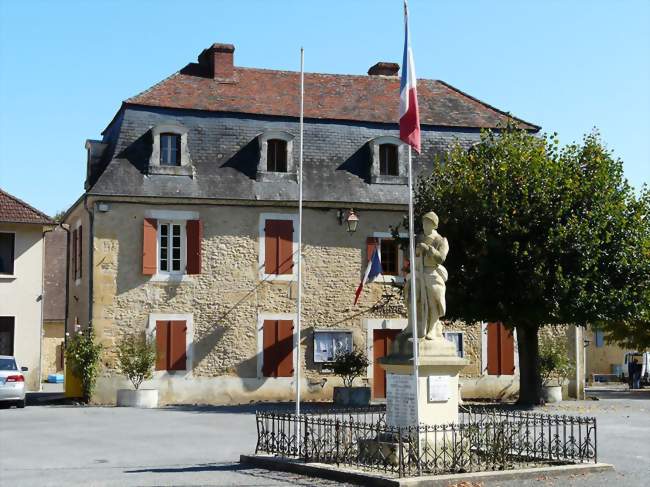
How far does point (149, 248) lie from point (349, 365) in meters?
5.99

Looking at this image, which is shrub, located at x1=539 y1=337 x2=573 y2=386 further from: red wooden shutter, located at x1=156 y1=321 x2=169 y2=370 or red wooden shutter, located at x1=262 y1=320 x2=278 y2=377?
red wooden shutter, located at x1=156 y1=321 x2=169 y2=370

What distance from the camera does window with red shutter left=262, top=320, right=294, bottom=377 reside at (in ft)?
89.4

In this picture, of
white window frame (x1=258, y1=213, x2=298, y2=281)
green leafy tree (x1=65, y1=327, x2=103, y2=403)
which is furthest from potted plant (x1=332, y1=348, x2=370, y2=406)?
green leafy tree (x1=65, y1=327, x2=103, y2=403)

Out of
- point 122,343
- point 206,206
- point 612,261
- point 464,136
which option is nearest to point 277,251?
point 206,206

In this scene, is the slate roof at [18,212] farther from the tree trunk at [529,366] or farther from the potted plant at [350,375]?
the tree trunk at [529,366]

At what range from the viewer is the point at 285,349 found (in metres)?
27.4

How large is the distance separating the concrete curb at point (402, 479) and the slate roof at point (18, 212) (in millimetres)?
18306

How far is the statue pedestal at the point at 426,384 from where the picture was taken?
517 inches

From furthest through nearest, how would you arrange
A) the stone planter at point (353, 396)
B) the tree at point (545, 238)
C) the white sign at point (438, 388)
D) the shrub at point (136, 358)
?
the stone planter at point (353, 396) < the shrub at point (136, 358) < the tree at point (545, 238) < the white sign at point (438, 388)

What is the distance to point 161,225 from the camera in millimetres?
27000

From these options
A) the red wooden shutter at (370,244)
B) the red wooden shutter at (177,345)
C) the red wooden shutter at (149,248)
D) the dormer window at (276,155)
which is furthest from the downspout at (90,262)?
the red wooden shutter at (370,244)

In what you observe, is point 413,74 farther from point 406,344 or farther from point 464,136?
point 464,136

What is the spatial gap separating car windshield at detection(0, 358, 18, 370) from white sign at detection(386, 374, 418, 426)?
14135 millimetres

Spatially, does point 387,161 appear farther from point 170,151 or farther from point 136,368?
point 136,368
